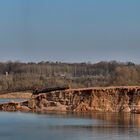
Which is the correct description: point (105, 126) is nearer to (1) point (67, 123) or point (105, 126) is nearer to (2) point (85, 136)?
(1) point (67, 123)

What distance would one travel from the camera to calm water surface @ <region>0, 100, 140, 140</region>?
202 ft

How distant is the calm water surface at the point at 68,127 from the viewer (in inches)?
2424

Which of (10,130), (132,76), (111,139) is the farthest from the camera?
(132,76)

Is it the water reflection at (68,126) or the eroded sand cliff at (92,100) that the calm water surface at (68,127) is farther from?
the eroded sand cliff at (92,100)

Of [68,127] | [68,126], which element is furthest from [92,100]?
[68,127]

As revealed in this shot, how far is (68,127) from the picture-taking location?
70.8m

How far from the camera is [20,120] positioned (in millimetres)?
82000

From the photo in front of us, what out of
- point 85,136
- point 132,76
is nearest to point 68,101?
point 85,136

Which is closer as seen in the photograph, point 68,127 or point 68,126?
point 68,127

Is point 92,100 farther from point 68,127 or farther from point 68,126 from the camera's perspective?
point 68,127

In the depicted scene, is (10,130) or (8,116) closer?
(10,130)

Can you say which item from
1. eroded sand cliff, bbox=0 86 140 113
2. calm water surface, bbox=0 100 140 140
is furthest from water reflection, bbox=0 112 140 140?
eroded sand cliff, bbox=0 86 140 113

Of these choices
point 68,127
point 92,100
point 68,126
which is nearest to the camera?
point 68,127

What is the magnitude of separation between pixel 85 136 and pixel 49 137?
323cm
